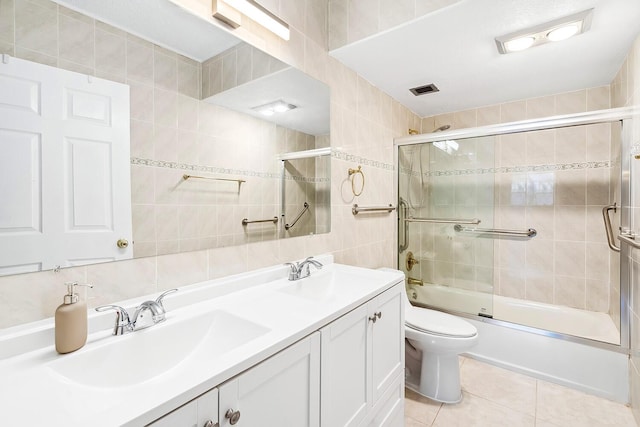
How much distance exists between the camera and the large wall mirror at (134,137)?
0.77 m

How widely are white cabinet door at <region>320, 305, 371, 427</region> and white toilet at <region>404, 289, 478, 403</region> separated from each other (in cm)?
78

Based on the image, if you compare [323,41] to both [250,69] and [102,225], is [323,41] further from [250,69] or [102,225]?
[102,225]

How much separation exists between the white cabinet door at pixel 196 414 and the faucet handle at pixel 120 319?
406 millimetres

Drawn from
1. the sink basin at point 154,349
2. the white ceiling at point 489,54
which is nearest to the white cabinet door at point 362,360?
the sink basin at point 154,349

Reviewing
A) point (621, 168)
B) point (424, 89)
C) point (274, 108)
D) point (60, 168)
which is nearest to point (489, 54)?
point (424, 89)

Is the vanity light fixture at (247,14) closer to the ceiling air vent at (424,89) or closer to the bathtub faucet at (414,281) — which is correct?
the ceiling air vent at (424,89)

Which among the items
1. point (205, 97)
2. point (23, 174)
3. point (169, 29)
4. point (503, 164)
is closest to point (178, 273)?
point (23, 174)

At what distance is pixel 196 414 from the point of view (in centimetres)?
60

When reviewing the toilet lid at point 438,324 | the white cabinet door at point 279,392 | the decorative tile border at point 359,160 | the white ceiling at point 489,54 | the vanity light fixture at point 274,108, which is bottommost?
the toilet lid at point 438,324

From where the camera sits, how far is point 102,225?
92cm

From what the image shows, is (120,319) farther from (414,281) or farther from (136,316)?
(414,281)

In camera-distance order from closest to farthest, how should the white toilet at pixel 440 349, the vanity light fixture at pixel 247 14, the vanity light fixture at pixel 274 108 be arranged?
the vanity light fixture at pixel 247 14
the vanity light fixture at pixel 274 108
the white toilet at pixel 440 349

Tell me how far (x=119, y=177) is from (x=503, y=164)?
3.09 metres

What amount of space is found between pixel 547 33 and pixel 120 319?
2.39 m
